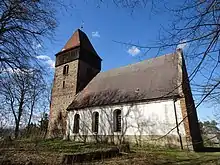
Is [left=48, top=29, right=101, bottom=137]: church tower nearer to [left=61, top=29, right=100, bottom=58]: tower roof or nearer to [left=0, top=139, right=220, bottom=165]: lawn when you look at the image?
[left=61, top=29, right=100, bottom=58]: tower roof

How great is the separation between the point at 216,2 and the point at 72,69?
72.2 ft

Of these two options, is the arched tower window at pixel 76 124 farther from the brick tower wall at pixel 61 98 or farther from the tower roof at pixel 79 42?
the tower roof at pixel 79 42

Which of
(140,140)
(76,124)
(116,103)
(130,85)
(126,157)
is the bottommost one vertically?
(126,157)

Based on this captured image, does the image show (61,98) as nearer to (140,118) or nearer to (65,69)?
(65,69)

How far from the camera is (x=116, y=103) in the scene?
16266 mm

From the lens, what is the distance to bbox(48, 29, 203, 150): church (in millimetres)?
12984

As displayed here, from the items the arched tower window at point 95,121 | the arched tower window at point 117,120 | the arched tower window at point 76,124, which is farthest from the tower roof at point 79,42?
the arched tower window at point 117,120

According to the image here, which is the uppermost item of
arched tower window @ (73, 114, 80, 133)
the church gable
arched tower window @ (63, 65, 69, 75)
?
arched tower window @ (63, 65, 69, 75)

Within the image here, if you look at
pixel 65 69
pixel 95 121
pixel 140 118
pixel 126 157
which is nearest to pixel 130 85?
pixel 140 118

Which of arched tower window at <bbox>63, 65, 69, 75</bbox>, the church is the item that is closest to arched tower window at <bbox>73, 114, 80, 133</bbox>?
the church

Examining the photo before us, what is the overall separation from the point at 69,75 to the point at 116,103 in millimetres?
9711

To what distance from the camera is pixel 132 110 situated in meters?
15.3

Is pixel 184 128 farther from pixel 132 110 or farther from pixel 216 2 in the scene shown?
pixel 216 2

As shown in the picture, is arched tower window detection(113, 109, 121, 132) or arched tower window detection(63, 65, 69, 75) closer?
arched tower window detection(113, 109, 121, 132)
